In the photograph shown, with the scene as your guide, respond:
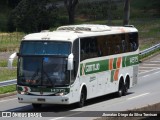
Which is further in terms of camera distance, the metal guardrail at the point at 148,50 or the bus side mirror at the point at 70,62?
the metal guardrail at the point at 148,50

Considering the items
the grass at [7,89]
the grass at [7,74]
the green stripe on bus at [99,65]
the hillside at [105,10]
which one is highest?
the green stripe on bus at [99,65]

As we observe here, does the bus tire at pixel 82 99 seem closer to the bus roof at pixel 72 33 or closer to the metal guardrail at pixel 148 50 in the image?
the bus roof at pixel 72 33

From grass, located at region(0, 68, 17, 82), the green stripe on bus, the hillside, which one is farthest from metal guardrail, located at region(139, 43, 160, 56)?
the hillside

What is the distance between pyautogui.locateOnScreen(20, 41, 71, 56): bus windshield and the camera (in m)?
21.8

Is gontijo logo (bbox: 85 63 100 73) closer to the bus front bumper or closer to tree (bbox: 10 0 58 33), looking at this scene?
the bus front bumper

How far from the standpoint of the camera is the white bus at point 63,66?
21484 mm

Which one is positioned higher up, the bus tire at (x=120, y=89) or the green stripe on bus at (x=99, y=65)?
the green stripe on bus at (x=99, y=65)

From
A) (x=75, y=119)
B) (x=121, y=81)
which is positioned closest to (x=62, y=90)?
(x=75, y=119)

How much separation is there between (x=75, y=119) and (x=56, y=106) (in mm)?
4508

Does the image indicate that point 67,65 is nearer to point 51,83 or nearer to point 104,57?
point 51,83

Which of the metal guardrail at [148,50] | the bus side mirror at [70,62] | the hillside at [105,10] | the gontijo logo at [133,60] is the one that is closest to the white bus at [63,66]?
the bus side mirror at [70,62]

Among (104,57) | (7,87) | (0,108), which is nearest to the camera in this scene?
(0,108)

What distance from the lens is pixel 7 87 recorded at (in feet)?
95.3

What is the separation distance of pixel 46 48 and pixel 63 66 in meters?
0.98
